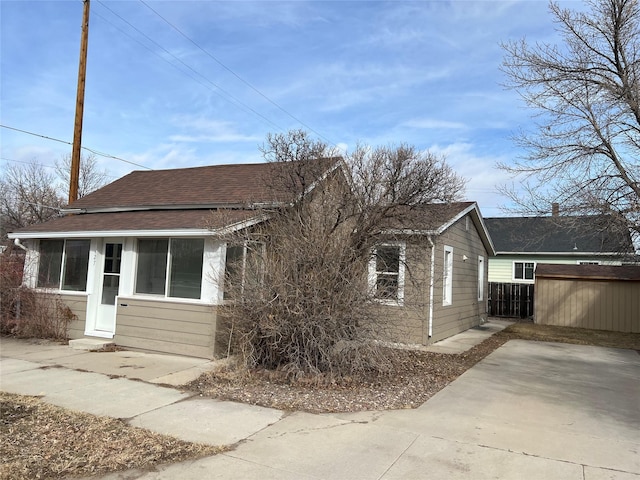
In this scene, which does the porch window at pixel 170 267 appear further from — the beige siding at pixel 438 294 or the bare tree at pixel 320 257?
the beige siding at pixel 438 294

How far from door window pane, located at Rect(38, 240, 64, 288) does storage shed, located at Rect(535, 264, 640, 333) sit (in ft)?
57.9

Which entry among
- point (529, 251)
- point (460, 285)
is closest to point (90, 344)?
point (460, 285)

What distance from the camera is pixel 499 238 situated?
2823 cm

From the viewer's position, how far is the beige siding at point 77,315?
11109 millimetres

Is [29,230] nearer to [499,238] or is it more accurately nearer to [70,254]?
[70,254]

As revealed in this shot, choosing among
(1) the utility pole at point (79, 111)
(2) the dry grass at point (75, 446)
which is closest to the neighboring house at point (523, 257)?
(1) the utility pole at point (79, 111)

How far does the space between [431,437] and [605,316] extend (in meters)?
16.7

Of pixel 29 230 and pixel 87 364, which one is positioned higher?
pixel 29 230

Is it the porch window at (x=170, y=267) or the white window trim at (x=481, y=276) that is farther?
the white window trim at (x=481, y=276)

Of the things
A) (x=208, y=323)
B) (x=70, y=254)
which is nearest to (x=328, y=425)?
(x=208, y=323)

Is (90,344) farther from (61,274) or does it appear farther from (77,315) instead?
(61,274)

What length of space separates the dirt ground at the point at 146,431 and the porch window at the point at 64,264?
537 cm

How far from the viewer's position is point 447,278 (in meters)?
14.0

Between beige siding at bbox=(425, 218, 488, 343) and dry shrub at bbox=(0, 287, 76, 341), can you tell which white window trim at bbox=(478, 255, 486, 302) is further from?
dry shrub at bbox=(0, 287, 76, 341)
